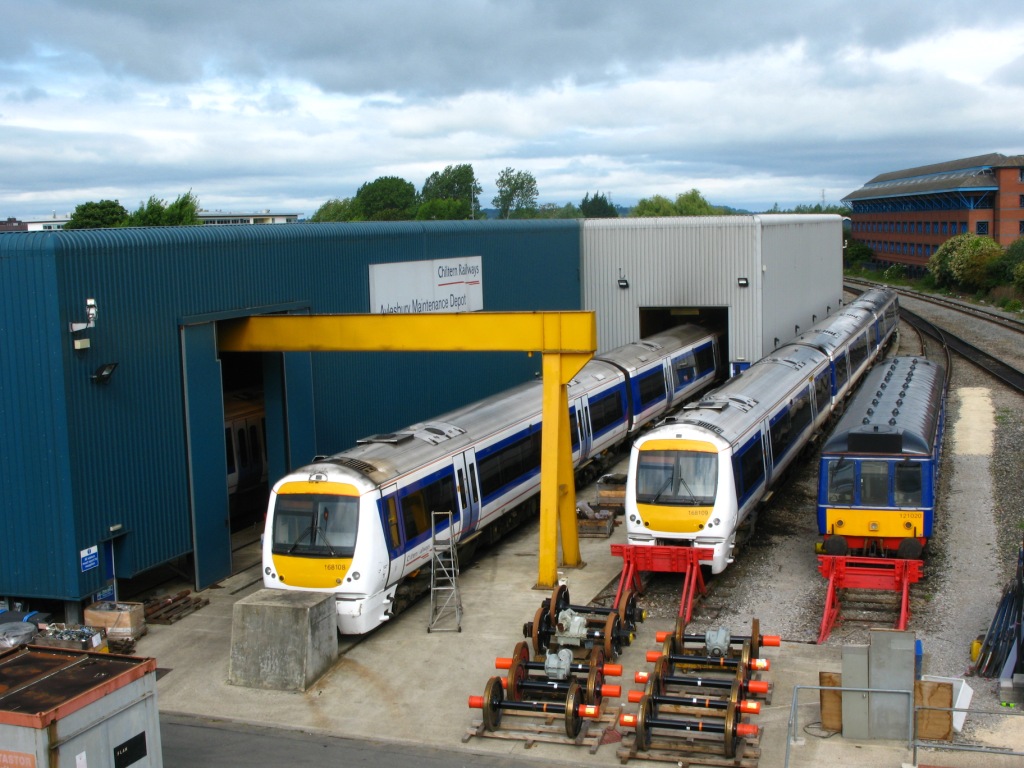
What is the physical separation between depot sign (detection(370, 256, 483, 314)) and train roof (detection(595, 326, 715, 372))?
11.2 feet

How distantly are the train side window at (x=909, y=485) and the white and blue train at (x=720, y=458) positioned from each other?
2.23 metres

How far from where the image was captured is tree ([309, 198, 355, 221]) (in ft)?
389

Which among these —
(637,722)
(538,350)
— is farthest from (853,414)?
(637,722)

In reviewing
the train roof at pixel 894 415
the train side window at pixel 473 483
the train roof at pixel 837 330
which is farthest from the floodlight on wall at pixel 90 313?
the train roof at pixel 837 330

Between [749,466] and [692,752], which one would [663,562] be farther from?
[692,752]

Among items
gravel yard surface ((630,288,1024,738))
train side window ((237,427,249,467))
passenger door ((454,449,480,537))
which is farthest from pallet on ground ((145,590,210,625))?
gravel yard surface ((630,288,1024,738))

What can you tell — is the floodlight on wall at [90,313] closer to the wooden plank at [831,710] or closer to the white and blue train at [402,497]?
the white and blue train at [402,497]

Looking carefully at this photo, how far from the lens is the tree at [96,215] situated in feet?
192

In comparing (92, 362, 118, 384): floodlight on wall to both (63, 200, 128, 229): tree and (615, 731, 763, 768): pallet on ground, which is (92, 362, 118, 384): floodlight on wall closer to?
(615, 731, 763, 768): pallet on ground

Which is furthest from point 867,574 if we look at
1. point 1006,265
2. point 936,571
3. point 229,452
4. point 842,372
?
point 1006,265

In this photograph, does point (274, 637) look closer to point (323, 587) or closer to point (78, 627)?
point (323, 587)

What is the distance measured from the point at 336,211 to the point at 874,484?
119m

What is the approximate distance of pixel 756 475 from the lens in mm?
17438

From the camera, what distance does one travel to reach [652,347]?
1044 inches
